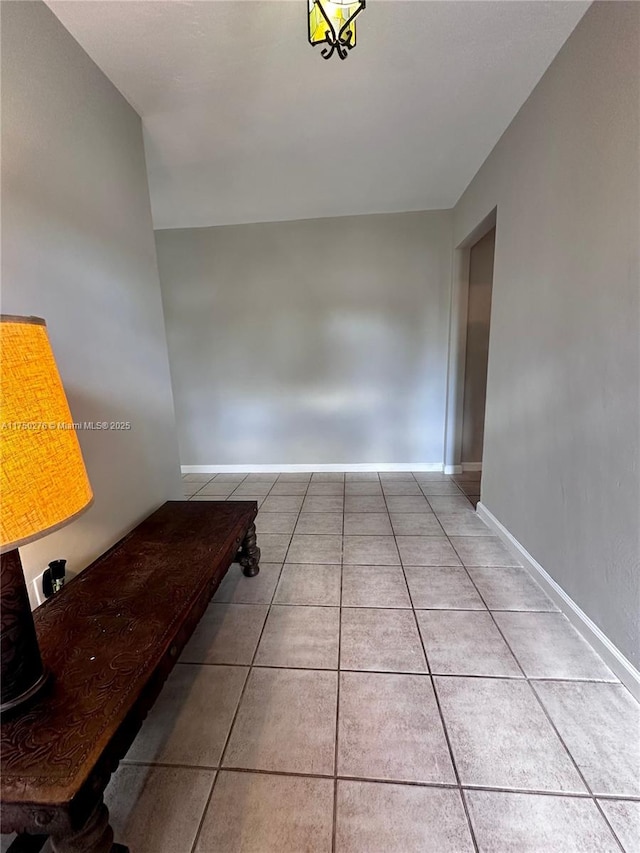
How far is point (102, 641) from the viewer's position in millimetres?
1030

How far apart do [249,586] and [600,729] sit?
1498mm

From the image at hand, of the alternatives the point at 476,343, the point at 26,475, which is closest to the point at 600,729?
the point at 26,475

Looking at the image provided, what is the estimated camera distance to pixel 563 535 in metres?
1.67

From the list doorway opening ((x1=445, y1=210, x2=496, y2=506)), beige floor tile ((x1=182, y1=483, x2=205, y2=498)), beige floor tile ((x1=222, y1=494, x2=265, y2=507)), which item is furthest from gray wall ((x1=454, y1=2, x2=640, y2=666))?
beige floor tile ((x1=182, y1=483, x2=205, y2=498))

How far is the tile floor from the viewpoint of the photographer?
0.92m

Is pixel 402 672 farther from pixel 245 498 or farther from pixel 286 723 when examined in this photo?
pixel 245 498

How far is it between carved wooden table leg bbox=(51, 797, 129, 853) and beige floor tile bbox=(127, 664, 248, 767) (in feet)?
1.30

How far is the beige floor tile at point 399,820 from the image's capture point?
2.90 feet

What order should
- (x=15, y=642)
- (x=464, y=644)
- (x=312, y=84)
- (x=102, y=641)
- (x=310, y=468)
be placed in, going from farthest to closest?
(x=310, y=468)
(x=312, y=84)
(x=464, y=644)
(x=102, y=641)
(x=15, y=642)

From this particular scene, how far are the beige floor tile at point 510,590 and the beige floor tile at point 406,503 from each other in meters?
0.87

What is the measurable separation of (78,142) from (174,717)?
224cm

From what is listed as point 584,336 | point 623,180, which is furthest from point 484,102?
point 584,336

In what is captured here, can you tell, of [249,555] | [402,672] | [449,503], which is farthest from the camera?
[449,503]

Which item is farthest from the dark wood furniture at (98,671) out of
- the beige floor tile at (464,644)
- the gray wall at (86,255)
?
the beige floor tile at (464,644)
